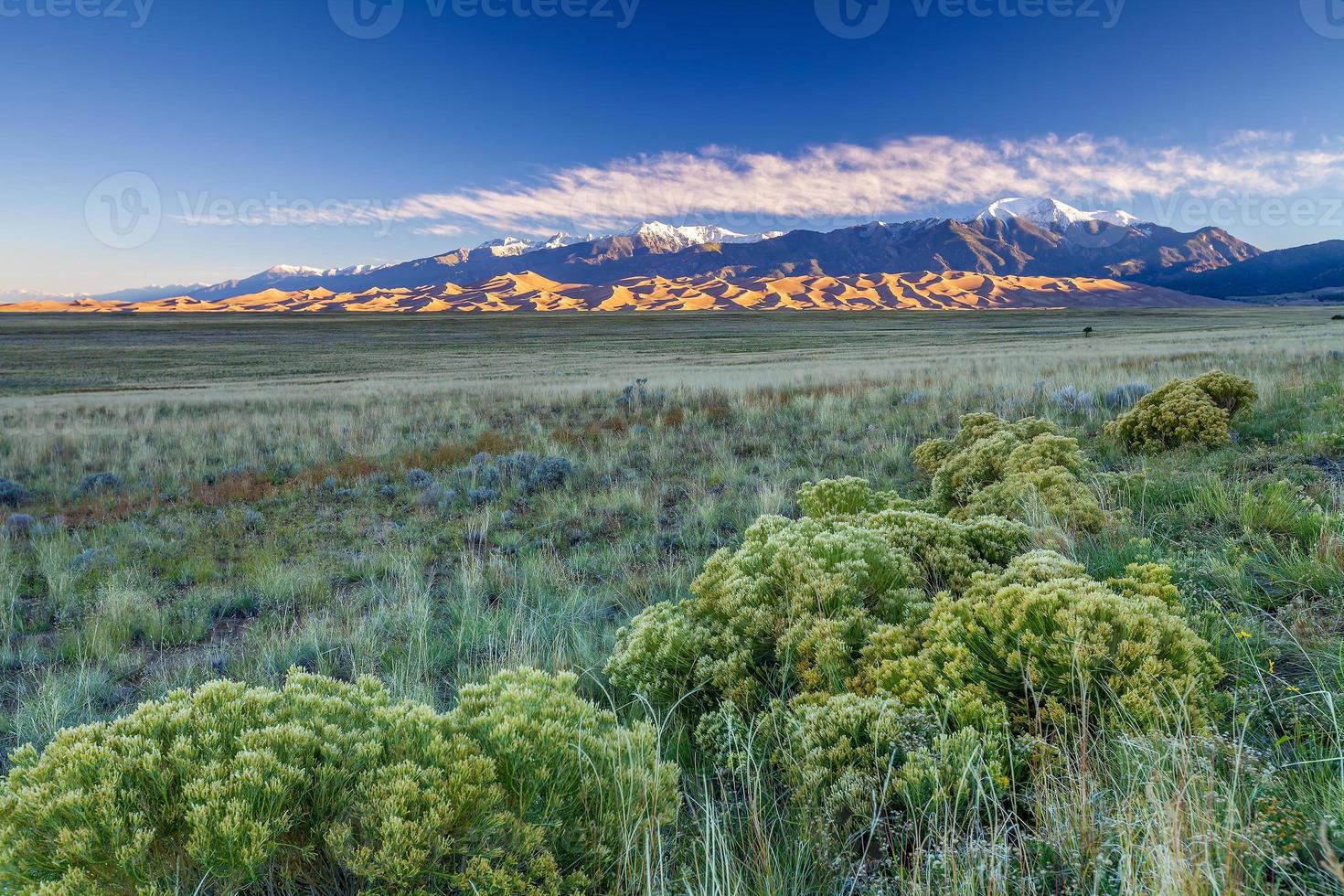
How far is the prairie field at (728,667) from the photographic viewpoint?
5.34 ft

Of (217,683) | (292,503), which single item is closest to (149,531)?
(292,503)

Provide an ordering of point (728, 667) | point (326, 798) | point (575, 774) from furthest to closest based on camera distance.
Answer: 1. point (728, 667)
2. point (575, 774)
3. point (326, 798)

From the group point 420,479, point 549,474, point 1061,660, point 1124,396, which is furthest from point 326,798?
point 1124,396

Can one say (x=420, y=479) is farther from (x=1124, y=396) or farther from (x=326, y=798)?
(x=1124, y=396)

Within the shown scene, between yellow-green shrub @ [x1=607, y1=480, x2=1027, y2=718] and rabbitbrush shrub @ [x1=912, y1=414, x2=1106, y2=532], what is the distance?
174 centimetres

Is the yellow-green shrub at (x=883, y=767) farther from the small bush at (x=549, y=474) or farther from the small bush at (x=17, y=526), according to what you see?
the small bush at (x=17, y=526)

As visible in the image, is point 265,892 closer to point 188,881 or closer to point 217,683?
point 188,881

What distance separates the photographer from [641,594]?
5027mm

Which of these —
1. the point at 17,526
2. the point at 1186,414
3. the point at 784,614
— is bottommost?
the point at 17,526

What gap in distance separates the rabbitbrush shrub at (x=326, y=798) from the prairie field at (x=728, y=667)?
0.01 metres

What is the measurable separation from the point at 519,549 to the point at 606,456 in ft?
13.2

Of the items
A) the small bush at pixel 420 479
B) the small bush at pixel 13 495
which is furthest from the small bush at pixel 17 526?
the small bush at pixel 420 479

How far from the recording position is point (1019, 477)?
538 cm

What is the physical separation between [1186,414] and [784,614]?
7037 millimetres
